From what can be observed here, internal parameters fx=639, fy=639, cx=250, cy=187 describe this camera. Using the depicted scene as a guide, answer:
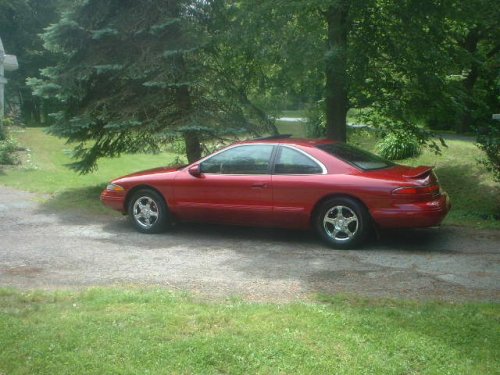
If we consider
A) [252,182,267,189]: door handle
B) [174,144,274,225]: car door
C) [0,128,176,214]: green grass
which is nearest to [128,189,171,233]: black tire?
[174,144,274,225]: car door

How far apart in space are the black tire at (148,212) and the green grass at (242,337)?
3623mm

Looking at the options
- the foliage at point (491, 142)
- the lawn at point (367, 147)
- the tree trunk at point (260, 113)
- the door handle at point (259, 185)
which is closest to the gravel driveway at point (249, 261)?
the door handle at point (259, 185)

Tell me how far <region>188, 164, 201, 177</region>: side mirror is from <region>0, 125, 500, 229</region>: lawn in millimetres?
3038

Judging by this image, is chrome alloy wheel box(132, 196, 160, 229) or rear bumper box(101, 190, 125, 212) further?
rear bumper box(101, 190, 125, 212)

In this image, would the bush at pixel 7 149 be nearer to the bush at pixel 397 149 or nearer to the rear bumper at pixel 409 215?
the bush at pixel 397 149

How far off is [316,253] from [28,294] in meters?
3.45

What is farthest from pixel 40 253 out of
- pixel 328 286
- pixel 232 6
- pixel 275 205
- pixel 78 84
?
pixel 232 6

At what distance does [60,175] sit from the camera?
16.6 metres

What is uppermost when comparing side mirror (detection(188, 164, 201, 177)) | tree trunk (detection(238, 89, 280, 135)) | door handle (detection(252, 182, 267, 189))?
tree trunk (detection(238, 89, 280, 135))

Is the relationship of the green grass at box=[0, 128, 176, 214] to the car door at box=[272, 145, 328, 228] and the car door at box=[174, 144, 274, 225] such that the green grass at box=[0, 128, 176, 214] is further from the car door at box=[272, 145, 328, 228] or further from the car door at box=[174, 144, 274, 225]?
the car door at box=[272, 145, 328, 228]

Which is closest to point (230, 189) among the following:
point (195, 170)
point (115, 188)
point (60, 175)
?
point (195, 170)

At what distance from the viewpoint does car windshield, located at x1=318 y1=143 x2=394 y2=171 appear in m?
8.38

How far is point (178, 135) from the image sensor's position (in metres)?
12.2

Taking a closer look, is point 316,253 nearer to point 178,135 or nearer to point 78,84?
point 178,135
